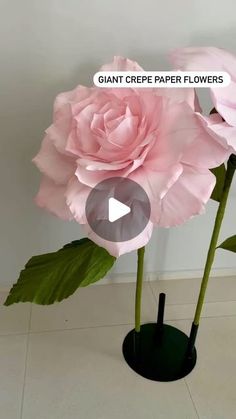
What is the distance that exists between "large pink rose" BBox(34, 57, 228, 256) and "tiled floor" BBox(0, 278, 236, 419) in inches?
15.3

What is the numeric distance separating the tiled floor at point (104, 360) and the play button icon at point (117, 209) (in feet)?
1.30

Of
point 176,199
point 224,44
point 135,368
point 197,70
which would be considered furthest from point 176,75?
point 135,368

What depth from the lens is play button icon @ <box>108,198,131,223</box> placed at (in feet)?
1.42

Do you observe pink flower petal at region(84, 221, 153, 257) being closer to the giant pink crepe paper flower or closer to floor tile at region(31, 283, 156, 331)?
the giant pink crepe paper flower

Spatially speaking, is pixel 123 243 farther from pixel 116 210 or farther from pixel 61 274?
pixel 61 274

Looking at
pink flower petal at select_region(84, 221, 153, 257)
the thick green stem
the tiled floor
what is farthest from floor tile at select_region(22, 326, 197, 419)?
pink flower petal at select_region(84, 221, 153, 257)

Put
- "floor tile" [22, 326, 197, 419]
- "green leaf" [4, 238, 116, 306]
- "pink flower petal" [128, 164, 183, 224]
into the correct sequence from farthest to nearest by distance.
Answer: "floor tile" [22, 326, 197, 419] < "green leaf" [4, 238, 116, 306] < "pink flower petal" [128, 164, 183, 224]

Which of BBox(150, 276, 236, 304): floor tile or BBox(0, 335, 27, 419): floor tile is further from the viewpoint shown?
BBox(150, 276, 236, 304): floor tile

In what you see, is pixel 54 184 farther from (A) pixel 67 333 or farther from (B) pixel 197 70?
(A) pixel 67 333

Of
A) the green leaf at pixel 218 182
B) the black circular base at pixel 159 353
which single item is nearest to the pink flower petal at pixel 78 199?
the green leaf at pixel 218 182

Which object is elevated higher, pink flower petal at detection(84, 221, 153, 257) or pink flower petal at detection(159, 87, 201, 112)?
pink flower petal at detection(159, 87, 201, 112)

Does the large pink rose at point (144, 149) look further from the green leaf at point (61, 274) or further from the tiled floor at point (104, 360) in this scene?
the tiled floor at point (104, 360)

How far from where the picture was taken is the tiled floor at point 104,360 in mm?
648

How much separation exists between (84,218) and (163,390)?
44 cm
